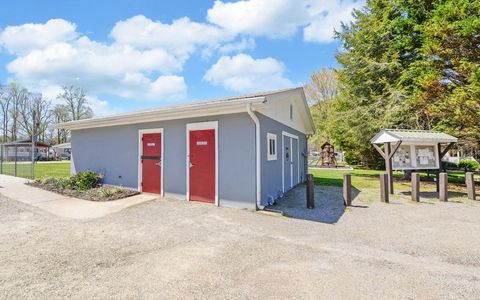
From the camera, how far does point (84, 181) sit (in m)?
8.21

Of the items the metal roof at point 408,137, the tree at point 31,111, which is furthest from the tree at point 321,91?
the tree at point 31,111

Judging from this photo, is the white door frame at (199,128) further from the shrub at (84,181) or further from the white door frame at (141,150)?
the shrub at (84,181)

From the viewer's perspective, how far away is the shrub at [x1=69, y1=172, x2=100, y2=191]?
26.4 ft

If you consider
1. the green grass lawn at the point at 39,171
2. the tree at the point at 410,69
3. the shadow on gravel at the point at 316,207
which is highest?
the tree at the point at 410,69

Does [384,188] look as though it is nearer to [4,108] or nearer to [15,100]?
[15,100]

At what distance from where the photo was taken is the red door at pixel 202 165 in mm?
6449

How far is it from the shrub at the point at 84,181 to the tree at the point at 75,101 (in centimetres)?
3568

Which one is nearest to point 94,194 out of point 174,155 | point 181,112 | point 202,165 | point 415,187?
point 174,155

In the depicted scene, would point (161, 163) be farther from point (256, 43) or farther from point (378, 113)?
point (378, 113)

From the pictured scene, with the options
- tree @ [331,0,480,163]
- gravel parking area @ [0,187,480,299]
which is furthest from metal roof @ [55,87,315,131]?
tree @ [331,0,480,163]

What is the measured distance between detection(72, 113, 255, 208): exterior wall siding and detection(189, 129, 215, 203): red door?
250 mm

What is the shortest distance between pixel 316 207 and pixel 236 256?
3754mm

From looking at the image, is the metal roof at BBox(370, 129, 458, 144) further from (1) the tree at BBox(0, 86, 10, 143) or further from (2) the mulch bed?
(1) the tree at BBox(0, 86, 10, 143)

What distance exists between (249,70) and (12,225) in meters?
13.3
